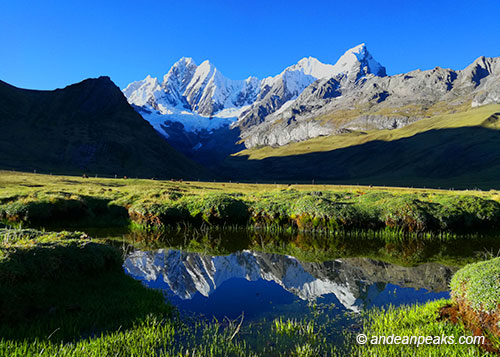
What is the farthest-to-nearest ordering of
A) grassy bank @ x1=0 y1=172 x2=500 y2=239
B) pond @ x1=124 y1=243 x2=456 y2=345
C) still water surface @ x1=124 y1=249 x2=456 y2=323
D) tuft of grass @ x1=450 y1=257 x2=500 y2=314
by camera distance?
1. grassy bank @ x1=0 y1=172 x2=500 y2=239
2. still water surface @ x1=124 y1=249 x2=456 y2=323
3. pond @ x1=124 y1=243 x2=456 y2=345
4. tuft of grass @ x1=450 y1=257 x2=500 y2=314

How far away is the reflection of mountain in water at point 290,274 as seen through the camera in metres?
12.5

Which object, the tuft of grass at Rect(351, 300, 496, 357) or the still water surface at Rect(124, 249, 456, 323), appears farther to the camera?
the still water surface at Rect(124, 249, 456, 323)

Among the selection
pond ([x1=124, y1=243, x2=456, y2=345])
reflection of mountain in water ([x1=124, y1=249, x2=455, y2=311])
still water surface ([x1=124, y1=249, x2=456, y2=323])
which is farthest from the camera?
reflection of mountain in water ([x1=124, y1=249, x2=455, y2=311])

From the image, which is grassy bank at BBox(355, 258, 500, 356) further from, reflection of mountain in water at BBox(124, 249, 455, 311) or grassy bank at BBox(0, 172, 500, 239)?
grassy bank at BBox(0, 172, 500, 239)

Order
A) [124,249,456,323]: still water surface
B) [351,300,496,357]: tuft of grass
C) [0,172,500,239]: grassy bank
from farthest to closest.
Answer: [0,172,500,239]: grassy bank → [124,249,456,323]: still water surface → [351,300,496,357]: tuft of grass

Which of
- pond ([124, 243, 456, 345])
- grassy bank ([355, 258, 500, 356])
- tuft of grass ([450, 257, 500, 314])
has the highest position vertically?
tuft of grass ([450, 257, 500, 314])

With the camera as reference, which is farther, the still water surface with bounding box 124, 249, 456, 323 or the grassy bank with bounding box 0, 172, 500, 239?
the grassy bank with bounding box 0, 172, 500, 239

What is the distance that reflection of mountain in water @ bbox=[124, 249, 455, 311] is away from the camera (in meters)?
12.5

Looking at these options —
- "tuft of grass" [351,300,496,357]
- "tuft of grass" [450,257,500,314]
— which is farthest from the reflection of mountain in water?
"tuft of grass" [450,257,500,314]

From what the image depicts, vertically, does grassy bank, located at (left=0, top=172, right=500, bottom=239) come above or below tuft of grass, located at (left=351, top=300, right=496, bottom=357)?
above

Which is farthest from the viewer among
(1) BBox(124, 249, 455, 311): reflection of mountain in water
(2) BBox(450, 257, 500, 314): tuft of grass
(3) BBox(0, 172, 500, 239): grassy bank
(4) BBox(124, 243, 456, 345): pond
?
(3) BBox(0, 172, 500, 239): grassy bank

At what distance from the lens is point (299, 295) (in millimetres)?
12141

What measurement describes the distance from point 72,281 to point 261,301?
684cm

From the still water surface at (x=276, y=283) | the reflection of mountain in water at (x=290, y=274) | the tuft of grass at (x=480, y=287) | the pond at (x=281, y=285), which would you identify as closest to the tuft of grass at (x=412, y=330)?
the pond at (x=281, y=285)
